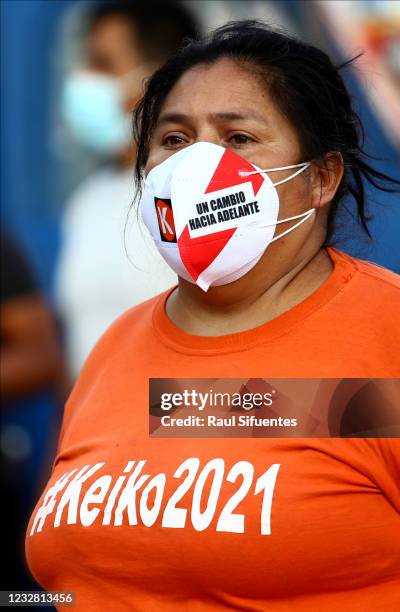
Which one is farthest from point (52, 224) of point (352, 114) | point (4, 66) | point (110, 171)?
point (352, 114)

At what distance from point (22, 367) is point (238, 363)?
6.46 ft

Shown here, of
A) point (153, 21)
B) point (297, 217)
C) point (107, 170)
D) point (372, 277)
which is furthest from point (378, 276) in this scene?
point (153, 21)

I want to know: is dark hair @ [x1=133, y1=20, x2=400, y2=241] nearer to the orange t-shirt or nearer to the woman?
the woman

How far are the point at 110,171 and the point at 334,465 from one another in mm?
2251

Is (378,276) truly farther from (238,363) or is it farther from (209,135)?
(209,135)

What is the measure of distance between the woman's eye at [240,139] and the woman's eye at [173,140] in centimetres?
13

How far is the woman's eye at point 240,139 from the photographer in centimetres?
222

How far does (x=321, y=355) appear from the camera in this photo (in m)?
2.07

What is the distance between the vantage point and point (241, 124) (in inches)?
87.0

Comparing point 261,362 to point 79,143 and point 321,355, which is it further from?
point 79,143

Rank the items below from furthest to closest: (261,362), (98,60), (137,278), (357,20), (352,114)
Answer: (98,60) < (137,278) < (357,20) < (352,114) < (261,362)

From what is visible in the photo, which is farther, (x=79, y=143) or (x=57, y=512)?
(x=79, y=143)

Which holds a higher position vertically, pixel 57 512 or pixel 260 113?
pixel 260 113

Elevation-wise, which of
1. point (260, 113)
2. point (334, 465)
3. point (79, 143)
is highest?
point (79, 143)
